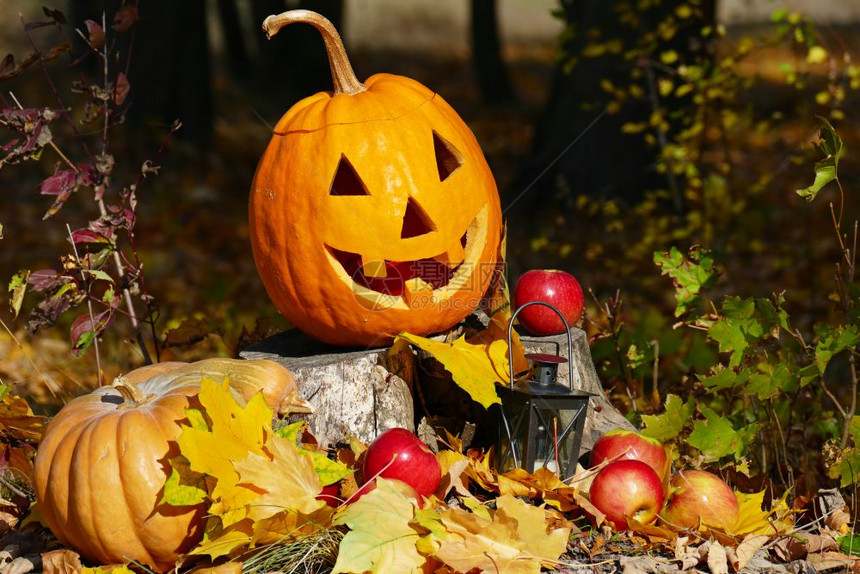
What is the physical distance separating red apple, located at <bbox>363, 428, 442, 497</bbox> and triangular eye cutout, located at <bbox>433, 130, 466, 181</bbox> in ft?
2.93

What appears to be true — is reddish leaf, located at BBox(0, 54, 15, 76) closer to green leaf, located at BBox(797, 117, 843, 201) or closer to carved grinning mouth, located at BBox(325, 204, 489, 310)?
carved grinning mouth, located at BBox(325, 204, 489, 310)

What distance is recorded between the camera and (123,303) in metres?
5.70

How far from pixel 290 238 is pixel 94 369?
90.6 inches

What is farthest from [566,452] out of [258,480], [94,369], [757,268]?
[757,268]

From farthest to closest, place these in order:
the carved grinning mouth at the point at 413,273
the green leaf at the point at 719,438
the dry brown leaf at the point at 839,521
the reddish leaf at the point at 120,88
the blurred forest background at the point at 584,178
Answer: the blurred forest background at the point at 584,178 → the reddish leaf at the point at 120,88 → the carved grinning mouth at the point at 413,273 → the green leaf at the point at 719,438 → the dry brown leaf at the point at 839,521

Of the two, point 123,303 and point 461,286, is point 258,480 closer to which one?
point 461,286

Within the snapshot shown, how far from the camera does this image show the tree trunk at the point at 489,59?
12852mm

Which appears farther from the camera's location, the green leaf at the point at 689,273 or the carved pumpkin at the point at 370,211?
the green leaf at the point at 689,273

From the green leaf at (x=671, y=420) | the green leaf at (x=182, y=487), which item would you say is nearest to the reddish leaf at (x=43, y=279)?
the green leaf at (x=182, y=487)

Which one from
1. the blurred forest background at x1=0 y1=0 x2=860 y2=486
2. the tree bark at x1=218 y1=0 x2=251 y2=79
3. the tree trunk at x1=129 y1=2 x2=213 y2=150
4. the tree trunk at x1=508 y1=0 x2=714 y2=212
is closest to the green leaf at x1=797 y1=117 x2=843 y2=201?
the blurred forest background at x1=0 y1=0 x2=860 y2=486

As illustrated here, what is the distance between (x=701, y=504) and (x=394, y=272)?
115cm

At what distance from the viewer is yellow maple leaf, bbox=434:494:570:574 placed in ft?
6.64

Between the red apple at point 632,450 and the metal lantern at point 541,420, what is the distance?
0.08 metres

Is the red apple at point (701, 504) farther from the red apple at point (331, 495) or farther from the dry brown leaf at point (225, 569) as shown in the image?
the dry brown leaf at point (225, 569)
